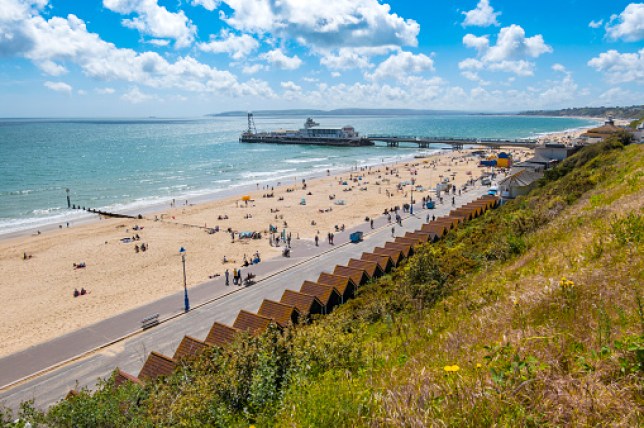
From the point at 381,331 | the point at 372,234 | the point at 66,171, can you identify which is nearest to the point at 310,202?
the point at 372,234

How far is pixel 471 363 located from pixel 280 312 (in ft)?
39.9

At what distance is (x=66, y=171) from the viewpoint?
8188 centimetres

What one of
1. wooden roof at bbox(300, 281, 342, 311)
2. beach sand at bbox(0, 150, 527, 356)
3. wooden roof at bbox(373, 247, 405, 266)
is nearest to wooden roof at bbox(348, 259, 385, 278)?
wooden roof at bbox(373, 247, 405, 266)

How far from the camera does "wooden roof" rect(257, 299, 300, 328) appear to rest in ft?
53.7

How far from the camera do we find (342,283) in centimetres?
1964

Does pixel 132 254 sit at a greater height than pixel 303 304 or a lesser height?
lesser

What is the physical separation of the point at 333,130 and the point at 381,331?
13848 centimetres

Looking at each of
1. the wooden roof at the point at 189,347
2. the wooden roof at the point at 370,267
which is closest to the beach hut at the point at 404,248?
the wooden roof at the point at 370,267

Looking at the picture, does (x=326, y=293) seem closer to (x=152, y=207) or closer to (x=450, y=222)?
(x=450, y=222)

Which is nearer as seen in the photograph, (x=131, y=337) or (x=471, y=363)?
(x=471, y=363)

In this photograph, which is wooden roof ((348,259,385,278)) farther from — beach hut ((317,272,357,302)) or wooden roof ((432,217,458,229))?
wooden roof ((432,217,458,229))

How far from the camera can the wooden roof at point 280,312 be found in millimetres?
16359

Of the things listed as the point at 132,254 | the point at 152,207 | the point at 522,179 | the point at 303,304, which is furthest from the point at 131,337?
the point at 152,207

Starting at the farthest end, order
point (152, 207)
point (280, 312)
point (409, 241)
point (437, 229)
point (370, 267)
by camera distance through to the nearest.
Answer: point (152, 207) → point (437, 229) → point (409, 241) → point (370, 267) → point (280, 312)
